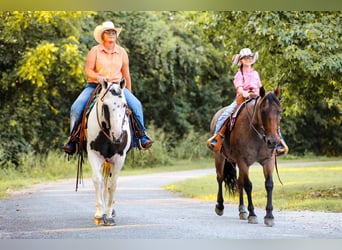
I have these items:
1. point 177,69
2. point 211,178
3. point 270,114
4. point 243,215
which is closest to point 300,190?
point 211,178

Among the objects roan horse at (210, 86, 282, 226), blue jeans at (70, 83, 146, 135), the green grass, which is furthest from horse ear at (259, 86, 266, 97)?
the green grass

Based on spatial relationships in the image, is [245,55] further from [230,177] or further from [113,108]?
[113,108]

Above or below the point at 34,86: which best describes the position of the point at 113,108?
below

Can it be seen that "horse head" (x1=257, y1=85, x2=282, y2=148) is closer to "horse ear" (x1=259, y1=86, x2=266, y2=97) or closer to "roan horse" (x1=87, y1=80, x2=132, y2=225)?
"horse ear" (x1=259, y1=86, x2=266, y2=97)

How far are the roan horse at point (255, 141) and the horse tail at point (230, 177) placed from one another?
0.77ft

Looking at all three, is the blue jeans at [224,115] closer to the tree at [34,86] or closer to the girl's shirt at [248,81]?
the girl's shirt at [248,81]

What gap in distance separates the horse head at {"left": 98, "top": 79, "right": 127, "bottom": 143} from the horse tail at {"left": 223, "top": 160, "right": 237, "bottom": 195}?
66.4 inches

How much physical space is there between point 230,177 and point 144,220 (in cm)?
110

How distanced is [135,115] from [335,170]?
307cm

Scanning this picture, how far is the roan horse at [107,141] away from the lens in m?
6.38

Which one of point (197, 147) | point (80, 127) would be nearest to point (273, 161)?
point (80, 127)

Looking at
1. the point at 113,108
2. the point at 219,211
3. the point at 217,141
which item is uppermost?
the point at 113,108

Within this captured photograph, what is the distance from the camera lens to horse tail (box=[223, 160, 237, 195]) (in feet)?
25.5

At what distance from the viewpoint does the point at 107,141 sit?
6.59 m
